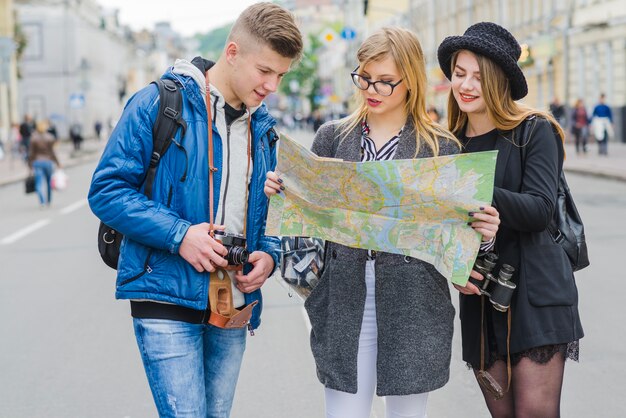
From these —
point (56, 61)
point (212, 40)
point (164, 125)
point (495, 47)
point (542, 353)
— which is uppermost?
point (212, 40)

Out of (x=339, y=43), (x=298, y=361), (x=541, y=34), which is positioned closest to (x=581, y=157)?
(x=541, y=34)

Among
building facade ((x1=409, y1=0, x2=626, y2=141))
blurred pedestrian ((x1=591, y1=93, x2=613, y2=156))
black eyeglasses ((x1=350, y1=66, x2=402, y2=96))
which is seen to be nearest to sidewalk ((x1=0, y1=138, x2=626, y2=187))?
blurred pedestrian ((x1=591, y1=93, x2=613, y2=156))

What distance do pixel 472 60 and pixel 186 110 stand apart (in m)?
1.04

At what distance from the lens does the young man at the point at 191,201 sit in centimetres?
285

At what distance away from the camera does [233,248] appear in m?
2.92

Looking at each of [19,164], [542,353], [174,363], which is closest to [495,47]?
[542,353]

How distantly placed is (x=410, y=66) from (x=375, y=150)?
32 centimetres

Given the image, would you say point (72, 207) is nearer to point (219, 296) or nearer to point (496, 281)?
point (219, 296)

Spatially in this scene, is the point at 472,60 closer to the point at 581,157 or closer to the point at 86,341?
the point at 86,341

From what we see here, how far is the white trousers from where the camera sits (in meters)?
3.19

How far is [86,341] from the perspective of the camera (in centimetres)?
705

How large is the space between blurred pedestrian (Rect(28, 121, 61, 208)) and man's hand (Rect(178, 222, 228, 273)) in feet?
54.6

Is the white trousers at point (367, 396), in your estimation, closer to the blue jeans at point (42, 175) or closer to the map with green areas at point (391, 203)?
the map with green areas at point (391, 203)

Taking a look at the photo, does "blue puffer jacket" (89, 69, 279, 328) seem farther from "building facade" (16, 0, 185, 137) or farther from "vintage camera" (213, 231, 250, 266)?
"building facade" (16, 0, 185, 137)
